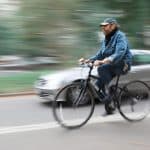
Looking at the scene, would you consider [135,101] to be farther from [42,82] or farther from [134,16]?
[134,16]

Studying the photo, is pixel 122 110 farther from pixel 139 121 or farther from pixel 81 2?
pixel 81 2

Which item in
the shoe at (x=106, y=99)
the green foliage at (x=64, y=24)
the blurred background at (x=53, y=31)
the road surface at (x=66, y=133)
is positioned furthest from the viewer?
the blurred background at (x=53, y=31)

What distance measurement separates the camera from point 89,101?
26.6 feet

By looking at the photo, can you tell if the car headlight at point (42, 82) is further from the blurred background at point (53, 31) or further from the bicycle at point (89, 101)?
the bicycle at point (89, 101)

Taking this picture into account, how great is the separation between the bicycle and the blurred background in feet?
12.5

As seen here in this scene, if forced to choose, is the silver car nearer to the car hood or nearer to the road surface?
the car hood

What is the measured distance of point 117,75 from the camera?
838cm

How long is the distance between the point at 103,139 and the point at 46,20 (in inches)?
366

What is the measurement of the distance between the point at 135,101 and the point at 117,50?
1.07 meters

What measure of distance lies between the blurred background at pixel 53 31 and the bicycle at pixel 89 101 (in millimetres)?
3820

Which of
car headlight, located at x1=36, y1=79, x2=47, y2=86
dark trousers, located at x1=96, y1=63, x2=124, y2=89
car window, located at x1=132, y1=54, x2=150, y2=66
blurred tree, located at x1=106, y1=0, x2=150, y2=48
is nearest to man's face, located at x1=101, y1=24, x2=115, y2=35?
dark trousers, located at x1=96, y1=63, x2=124, y2=89

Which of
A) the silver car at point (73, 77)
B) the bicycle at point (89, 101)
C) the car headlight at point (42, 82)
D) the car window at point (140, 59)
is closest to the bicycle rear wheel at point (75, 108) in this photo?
the bicycle at point (89, 101)

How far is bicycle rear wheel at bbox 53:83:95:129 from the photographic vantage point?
320 inches

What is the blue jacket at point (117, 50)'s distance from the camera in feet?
26.7
